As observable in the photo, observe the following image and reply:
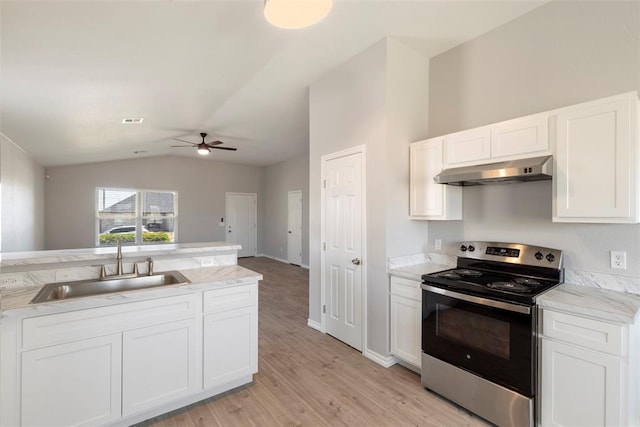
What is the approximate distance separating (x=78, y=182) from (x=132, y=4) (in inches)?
271

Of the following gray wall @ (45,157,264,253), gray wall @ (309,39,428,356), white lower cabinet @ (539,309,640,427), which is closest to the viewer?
white lower cabinet @ (539,309,640,427)

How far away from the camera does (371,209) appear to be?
9.65ft

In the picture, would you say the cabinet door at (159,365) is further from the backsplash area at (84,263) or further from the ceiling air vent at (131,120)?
the ceiling air vent at (131,120)

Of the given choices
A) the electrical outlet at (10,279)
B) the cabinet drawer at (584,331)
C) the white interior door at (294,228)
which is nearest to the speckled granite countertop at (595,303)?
the cabinet drawer at (584,331)

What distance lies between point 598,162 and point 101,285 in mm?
3527

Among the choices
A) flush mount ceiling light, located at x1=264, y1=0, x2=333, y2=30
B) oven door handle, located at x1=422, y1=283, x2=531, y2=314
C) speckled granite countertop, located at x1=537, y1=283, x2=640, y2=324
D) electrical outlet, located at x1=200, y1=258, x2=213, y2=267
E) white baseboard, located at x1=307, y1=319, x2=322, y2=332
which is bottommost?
white baseboard, located at x1=307, y1=319, x2=322, y2=332

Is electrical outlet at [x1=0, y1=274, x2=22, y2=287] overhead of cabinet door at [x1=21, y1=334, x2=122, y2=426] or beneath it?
overhead

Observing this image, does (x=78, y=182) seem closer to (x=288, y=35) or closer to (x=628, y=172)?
(x=288, y=35)

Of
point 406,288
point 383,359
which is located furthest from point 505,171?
point 383,359

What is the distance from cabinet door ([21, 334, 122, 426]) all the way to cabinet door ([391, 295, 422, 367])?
7.10ft

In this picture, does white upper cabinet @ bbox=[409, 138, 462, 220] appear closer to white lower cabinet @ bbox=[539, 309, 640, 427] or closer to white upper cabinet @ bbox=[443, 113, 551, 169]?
white upper cabinet @ bbox=[443, 113, 551, 169]

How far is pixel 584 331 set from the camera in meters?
1.68

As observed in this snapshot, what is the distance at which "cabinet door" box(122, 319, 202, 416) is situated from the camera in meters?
1.88

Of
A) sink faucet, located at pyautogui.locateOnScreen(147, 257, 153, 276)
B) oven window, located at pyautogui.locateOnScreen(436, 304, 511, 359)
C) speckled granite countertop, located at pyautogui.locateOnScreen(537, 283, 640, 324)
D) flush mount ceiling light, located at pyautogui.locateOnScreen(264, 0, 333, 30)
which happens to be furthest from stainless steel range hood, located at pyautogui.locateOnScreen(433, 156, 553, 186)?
sink faucet, located at pyautogui.locateOnScreen(147, 257, 153, 276)
